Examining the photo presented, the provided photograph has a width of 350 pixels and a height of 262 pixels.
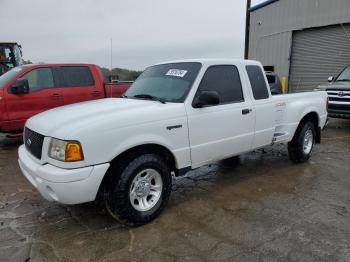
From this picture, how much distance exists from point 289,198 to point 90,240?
2679 millimetres

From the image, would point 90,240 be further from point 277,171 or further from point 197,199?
point 277,171

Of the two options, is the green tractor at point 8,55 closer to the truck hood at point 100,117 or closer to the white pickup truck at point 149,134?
the white pickup truck at point 149,134

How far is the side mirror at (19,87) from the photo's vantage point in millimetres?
7289

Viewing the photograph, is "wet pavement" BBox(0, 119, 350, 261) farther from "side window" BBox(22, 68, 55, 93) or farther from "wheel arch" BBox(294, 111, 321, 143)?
"side window" BBox(22, 68, 55, 93)

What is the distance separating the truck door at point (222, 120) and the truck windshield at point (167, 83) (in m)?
0.18

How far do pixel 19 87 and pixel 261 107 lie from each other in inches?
207

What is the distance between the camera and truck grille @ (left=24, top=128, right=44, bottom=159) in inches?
138

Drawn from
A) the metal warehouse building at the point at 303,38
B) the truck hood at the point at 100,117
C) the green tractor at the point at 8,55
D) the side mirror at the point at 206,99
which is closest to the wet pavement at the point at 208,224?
the truck hood at the point at 100,117

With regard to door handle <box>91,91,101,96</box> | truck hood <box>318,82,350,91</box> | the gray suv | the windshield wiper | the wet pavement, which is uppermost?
the windshield wiper

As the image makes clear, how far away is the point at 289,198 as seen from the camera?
4.56 metres

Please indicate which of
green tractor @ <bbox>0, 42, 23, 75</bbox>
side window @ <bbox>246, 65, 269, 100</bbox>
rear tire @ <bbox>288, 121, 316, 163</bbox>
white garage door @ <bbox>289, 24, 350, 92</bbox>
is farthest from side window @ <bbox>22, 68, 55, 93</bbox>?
white garage door @ <bbox>289, 24, 350, 92</bbox>

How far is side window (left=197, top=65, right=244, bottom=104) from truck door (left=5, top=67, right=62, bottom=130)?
4.65 m

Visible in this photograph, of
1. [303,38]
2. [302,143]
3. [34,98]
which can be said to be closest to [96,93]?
[34,98]

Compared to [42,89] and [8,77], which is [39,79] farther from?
[8,77]
